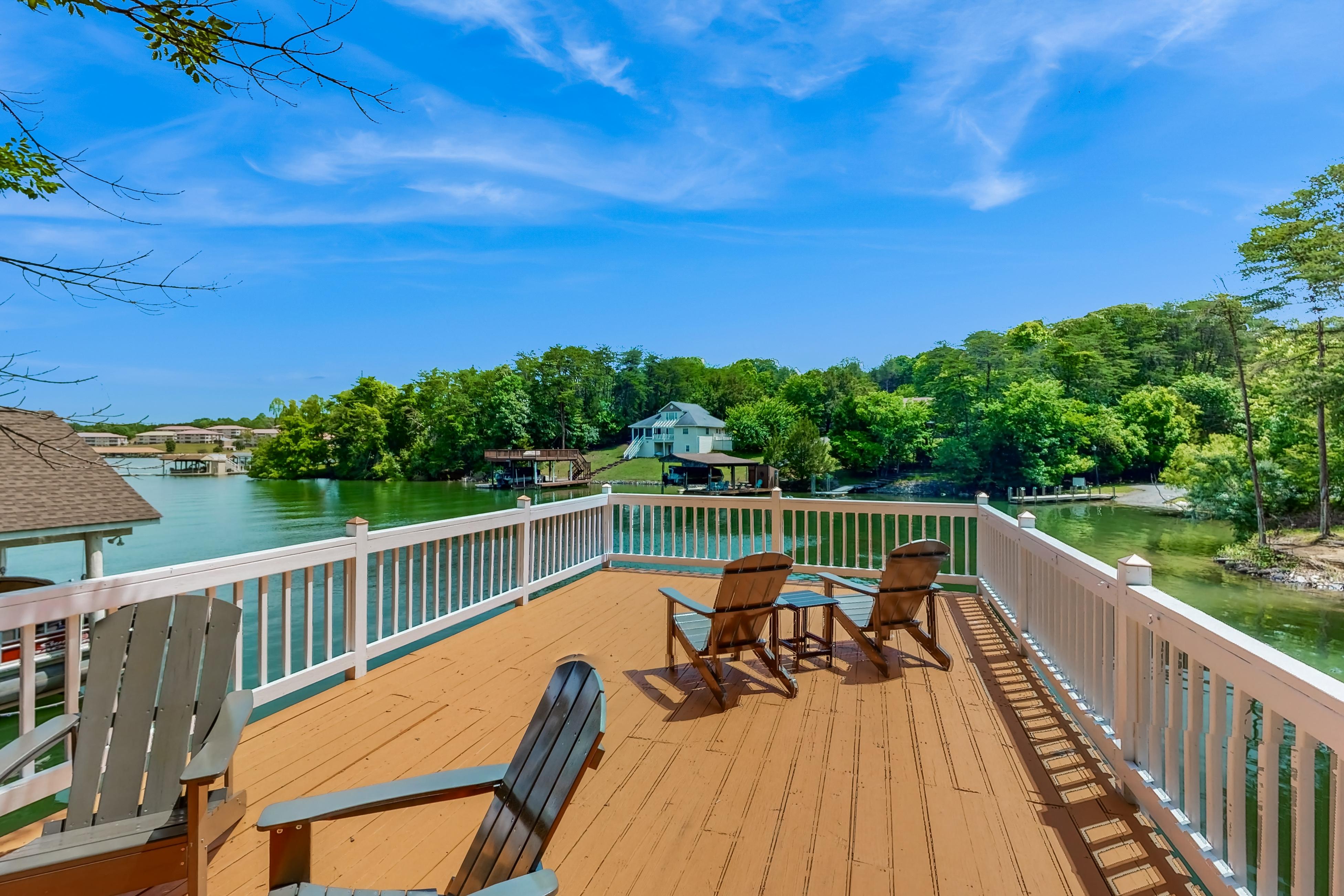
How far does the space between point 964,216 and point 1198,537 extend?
24903 mm

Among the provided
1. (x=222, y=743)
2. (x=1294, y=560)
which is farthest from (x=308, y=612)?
(x=1294, y=560)

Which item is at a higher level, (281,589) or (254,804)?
(281,589)

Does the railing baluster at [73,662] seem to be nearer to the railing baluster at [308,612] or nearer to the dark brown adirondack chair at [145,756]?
the dark brown adirondack chair at [145,756]

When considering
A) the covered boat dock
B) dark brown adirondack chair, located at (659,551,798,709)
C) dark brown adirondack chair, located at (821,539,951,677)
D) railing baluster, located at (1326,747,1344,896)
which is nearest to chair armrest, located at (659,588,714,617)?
dark brown adirondack chair, located at (659,551,798,709)

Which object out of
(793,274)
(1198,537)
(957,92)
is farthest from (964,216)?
(1198,537)

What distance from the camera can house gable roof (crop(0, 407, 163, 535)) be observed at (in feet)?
29.3

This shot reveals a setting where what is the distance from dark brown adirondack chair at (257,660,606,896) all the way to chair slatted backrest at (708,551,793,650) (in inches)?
76.4

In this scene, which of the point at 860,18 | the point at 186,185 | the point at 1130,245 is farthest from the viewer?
the point at 1130,245

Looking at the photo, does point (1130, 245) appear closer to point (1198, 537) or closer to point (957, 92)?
point (1198, 537)

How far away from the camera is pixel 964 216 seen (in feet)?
139

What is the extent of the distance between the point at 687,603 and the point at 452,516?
1041 inches

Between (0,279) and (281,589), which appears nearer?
(0,279)

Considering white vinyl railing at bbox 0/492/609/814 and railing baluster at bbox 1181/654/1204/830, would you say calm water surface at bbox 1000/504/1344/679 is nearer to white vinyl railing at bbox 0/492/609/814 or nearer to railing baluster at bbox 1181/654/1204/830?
white vinyl railing at bbox 0/492/609/814

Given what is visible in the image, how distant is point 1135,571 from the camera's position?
239 centimetres
